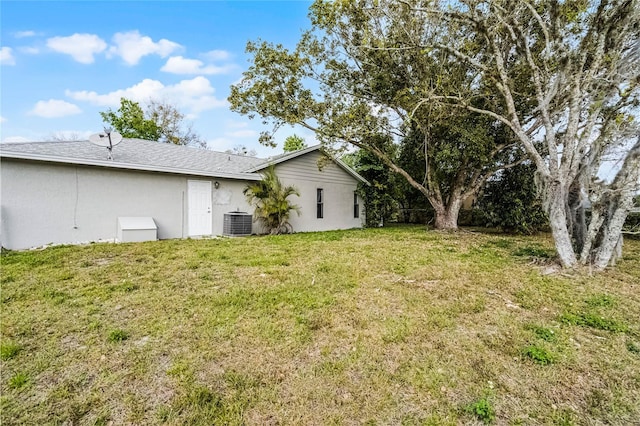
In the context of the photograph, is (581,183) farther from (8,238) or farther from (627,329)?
(8,238)

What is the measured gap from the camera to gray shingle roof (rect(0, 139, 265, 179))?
7.69 m

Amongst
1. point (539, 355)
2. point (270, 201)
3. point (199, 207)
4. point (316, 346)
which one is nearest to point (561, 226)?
point (539, 355)

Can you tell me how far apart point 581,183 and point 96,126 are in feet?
85.8

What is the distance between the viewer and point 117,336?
312cm

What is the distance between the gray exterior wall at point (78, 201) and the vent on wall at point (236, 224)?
4.22 ft

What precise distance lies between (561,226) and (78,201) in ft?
36.7

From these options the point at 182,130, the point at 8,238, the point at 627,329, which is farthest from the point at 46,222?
the point at 182,130

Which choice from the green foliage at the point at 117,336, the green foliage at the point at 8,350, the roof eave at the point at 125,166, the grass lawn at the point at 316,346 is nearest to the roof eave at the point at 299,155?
the roof eave at the point at 125,166

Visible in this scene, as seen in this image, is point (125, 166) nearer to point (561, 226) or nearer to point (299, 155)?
point (299, 155)

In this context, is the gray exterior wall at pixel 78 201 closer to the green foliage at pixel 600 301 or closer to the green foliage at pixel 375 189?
the green foliage at pixel 375 189

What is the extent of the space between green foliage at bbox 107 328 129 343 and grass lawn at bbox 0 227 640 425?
0.05 ft

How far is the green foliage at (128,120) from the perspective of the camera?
21583 millimetres

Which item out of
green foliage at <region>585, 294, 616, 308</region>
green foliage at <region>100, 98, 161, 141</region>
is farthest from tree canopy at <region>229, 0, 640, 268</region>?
green foliage at <region>100, 98, 161, 141</region>

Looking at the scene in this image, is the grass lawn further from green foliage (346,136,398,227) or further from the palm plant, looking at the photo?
green foliage (346,136,398,227)
